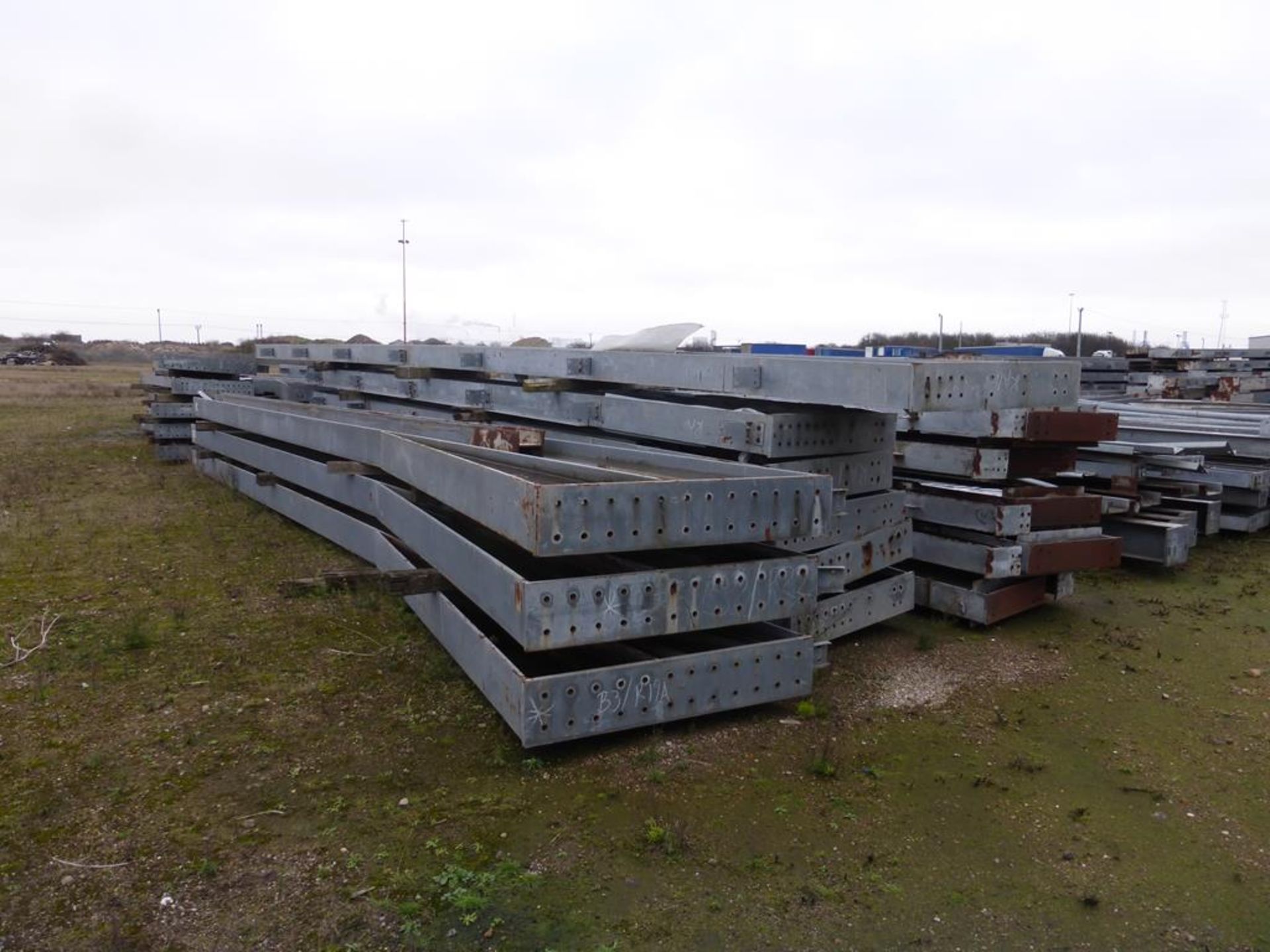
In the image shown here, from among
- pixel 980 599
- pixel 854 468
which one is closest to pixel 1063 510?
pixel 980 599

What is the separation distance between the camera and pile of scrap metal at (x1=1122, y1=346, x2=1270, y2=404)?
55.2ft

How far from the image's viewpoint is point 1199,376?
56.9 ft

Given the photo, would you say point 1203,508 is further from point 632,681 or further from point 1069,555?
point 632,681

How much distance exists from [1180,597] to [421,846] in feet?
19.8

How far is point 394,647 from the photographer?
4.84 m

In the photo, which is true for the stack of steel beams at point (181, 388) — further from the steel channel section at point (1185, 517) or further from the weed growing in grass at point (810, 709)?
the steel channel section at point (1185, 517)

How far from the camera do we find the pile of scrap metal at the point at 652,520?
3529 millimetres

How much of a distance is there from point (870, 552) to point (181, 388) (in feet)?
36.6

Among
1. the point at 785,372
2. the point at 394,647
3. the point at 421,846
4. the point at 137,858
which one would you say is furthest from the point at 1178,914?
the point at 394,647

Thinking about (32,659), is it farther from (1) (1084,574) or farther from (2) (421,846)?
(1) (1084,574)

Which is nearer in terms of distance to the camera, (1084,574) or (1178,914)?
(1178,914)

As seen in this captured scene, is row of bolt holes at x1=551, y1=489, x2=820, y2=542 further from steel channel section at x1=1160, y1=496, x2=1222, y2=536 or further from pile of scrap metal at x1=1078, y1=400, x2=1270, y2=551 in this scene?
steel channel section at x1=1160, y1=496, x2=1222, y2=536

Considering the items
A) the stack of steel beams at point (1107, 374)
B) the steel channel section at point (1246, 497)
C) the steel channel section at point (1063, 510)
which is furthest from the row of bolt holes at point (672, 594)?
the stack of steel beams at point (1107, 374)

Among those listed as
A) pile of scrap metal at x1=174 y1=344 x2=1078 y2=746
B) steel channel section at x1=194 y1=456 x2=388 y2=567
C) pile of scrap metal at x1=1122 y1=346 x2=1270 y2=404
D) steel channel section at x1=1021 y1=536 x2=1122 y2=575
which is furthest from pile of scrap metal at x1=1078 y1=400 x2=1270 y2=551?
pile of scrap metal at x1=1122 y1=346 x2=1270 y2=404
